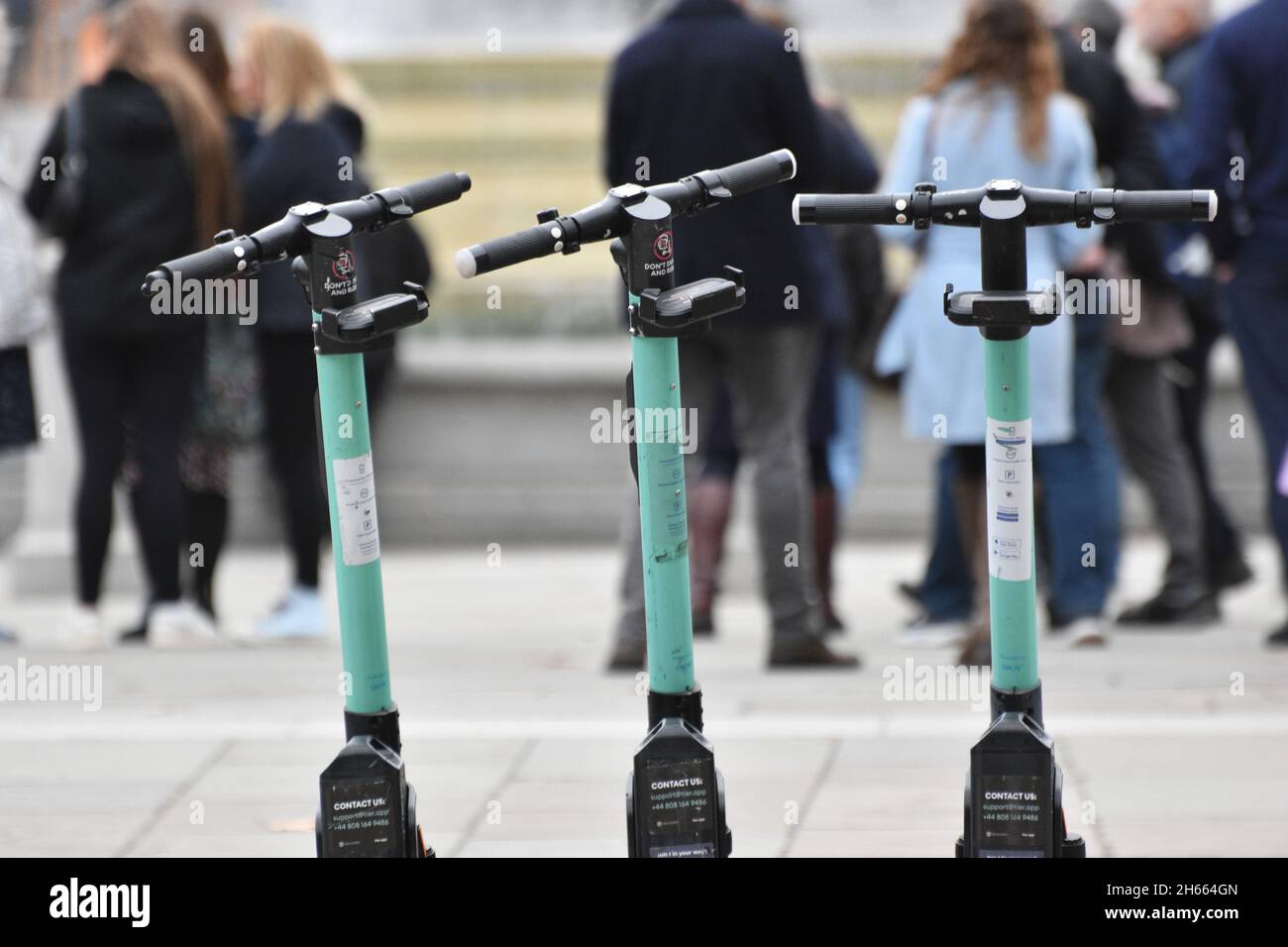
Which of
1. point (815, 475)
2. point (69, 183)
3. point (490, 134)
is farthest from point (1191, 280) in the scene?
point (490, 134)

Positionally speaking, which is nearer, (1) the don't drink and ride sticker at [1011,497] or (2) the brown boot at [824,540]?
(1) the don't drink and ride sticker at [1011,497]

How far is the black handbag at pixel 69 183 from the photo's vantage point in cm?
669

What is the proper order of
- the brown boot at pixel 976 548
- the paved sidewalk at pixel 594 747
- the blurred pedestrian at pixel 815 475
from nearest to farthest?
the paved sidewalk at pixel 594 747
the brown boot at pixel 976 548
the blurred pedestrian at pixel 815 475

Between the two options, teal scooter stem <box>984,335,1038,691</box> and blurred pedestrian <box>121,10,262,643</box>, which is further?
blurred pedestrian <box>121,10,262,643</box>

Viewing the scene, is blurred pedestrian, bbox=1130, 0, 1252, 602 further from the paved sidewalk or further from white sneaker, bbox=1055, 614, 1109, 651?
white sneaker, bbox=1055, 614, 1109, 651

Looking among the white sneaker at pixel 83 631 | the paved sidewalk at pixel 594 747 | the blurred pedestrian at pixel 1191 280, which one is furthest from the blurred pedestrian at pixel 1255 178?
the white sneaker at pixel 83 631

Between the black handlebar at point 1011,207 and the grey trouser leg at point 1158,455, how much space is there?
360cm

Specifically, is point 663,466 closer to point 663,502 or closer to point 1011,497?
point 663,502

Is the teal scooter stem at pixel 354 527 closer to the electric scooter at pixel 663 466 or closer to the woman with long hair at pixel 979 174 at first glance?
the electric scooter at pixel 663 466

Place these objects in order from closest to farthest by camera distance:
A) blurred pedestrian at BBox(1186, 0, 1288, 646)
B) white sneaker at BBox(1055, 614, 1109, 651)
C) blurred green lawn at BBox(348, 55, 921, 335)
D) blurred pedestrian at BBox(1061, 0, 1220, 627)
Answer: blurred pedestrian at BBox(1186, 0, 1288, 646) < white sneaker at BBox(1055, 614, 1109, 651) < blurred pedestrian at BBox(1061, 0, 1220, 627) < blurred green lawn at BBox(348, 55, 921, 335)

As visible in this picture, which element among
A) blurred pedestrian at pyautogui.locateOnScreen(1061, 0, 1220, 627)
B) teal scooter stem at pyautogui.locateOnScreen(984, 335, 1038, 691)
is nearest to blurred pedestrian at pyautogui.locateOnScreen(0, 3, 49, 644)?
blurred pedestrian at pyautogui.locateOnScreen(1061, 0, 1220, 627)

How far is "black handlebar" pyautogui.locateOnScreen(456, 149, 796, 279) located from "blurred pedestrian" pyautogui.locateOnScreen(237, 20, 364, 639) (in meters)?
3.28

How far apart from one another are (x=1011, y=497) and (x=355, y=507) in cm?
101

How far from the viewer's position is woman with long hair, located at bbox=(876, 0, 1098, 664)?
607cm
